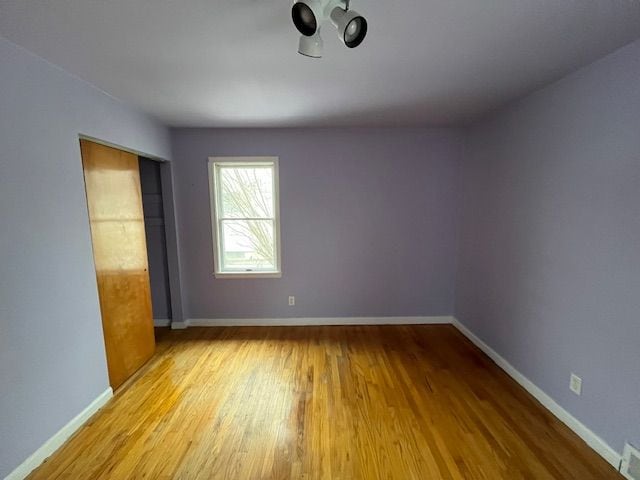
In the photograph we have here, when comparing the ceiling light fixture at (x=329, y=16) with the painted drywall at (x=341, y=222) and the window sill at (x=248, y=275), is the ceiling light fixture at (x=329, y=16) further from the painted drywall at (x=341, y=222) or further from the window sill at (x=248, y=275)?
the window sill at (x=248, y=275)

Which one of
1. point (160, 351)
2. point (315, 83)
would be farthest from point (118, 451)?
point (315, 83)

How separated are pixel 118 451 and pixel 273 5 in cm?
261

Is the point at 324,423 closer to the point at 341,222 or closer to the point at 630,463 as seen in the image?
the point at 630,463

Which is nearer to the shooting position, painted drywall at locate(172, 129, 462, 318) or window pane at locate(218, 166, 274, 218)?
painted drywall at locate(172, 129, 462, 318)

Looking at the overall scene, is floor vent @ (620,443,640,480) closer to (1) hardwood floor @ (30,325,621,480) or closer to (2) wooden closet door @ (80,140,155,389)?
(1) hardwood floor @ (30,325,621,480)

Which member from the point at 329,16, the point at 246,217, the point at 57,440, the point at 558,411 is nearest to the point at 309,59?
the point at 329,16

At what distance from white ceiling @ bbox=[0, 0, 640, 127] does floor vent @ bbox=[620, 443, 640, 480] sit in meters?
2.22

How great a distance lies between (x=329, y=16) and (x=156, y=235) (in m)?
3.15

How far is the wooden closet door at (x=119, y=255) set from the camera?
6.82 feet

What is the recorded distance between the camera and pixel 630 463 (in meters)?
1.48

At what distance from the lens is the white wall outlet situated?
1.78 meters

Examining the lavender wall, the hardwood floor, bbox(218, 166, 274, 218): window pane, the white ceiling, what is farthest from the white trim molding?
the lavender wall

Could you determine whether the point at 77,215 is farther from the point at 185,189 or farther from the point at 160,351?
the point at 160,351

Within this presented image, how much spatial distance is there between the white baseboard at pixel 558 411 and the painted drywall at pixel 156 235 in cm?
374
